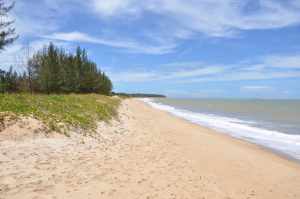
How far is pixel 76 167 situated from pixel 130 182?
163 cm

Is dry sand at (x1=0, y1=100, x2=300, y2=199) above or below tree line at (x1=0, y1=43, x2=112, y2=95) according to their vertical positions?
below

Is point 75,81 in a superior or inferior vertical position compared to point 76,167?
superior

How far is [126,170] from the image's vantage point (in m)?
9.10

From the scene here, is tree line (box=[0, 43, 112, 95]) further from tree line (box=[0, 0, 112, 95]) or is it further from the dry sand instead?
the dry sand

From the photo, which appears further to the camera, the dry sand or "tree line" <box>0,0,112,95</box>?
"tree line" <box>0,0,112,95</box>

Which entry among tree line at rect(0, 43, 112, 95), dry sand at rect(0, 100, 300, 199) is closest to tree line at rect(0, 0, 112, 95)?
tree line at rect(0, 43, 112, 95)

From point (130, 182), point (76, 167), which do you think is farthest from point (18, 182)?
point (130, 182)

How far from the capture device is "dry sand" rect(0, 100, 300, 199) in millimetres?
7449

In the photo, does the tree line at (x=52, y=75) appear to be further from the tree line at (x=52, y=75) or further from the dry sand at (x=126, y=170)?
the dry sand at (x=126, y=170)

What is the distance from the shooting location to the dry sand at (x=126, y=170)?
745 cm

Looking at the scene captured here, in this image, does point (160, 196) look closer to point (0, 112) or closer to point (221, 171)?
point (221, 171)

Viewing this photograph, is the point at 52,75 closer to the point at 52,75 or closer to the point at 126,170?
the point at 52,75

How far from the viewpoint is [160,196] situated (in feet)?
23.9

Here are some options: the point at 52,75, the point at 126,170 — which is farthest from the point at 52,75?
the point at 126,170
